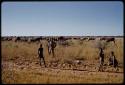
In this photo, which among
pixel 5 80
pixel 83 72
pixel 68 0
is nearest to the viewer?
pixel 68 0

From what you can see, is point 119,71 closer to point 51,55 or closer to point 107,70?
point 107,70

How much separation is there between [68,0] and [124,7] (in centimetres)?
120

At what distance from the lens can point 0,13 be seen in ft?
20.7

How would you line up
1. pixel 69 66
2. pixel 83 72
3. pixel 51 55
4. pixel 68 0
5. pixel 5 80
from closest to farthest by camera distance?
pixel 68 0, pixel 5 80, pixel 83 72, pixel 69 66, pixel 51 55

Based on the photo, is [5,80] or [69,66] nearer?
[5,80]

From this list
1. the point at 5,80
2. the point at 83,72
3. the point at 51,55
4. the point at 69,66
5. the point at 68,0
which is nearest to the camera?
the point at 68,0

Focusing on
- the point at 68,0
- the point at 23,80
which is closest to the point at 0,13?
the point at 68,0

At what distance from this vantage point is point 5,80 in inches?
378

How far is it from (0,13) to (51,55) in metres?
12.3

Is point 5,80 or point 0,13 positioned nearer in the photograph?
point 0,13

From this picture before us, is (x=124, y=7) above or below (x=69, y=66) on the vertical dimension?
above

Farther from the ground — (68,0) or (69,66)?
(68,0)

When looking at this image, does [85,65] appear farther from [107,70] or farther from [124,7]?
[124,7]

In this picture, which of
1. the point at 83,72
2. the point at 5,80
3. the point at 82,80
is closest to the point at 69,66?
the point at 83,72
